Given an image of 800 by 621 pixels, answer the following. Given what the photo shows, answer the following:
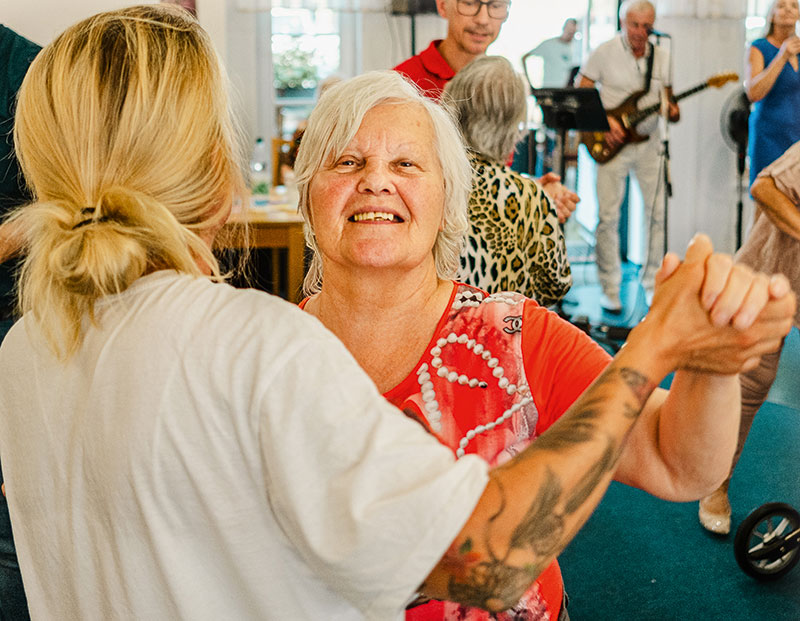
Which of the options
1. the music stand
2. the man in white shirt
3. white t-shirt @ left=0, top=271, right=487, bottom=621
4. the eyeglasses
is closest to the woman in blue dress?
the music stand

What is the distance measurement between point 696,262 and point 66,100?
68 cm

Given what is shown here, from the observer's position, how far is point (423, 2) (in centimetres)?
708

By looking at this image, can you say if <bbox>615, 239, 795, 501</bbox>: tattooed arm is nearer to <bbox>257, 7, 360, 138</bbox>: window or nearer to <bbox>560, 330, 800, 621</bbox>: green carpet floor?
<bbox>560, 330, 800, 621</bbox>: green carpet floor

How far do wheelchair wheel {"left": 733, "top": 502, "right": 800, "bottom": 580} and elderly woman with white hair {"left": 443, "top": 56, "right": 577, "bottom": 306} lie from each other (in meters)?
0.94

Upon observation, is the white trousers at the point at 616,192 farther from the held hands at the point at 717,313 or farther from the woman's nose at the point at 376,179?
the held hands at the point at 717,313

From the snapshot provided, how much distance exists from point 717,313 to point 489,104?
191 centimetres

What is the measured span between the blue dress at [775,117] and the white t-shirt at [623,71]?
71cm

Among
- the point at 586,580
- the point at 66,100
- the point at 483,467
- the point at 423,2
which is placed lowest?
the point at 586,580

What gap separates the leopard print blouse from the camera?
2604 millimetres

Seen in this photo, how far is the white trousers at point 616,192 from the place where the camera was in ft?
20.1

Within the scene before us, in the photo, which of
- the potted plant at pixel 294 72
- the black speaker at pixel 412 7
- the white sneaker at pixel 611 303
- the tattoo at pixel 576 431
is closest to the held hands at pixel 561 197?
the tattoo at pixel 576 431

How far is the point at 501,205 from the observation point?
8.63 ft

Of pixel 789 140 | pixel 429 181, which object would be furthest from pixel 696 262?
pixel 789 140

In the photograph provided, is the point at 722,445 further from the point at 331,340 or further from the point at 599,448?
the point at 331,340
